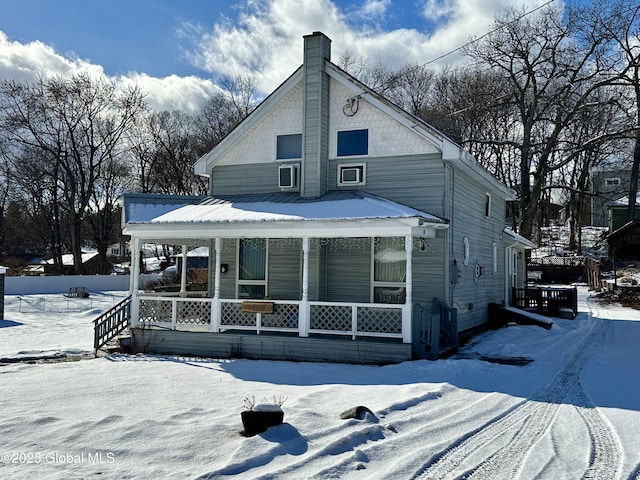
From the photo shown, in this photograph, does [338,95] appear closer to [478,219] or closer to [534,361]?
[478,219]

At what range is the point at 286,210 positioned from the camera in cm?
1352

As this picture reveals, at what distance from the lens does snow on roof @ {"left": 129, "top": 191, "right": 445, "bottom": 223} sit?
12391 millimetres

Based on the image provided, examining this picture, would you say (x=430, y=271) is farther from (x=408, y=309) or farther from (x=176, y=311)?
(x=176, y=311)

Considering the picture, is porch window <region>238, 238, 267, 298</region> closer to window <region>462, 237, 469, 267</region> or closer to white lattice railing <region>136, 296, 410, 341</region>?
white lattice railing <region>136, 296, 410, 341</region>

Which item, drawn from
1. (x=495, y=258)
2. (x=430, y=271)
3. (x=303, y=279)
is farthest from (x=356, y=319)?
(x=495, y=258)

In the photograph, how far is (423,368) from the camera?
10625mm

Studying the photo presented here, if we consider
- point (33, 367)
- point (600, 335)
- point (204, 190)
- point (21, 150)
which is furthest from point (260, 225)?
point (21, 150)

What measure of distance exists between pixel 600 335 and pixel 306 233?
9888mm

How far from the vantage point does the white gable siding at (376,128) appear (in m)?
14.1

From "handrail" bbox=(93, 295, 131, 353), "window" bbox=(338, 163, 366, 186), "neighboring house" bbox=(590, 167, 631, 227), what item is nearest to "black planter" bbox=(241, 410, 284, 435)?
"handrail" bbox=(93, 295, 131, 353)

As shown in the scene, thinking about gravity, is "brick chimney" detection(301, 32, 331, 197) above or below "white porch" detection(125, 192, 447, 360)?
above

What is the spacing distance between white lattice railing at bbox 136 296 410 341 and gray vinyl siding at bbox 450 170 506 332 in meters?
2.56

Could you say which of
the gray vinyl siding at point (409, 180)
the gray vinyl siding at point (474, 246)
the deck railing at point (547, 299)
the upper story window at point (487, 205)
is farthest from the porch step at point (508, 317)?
the gray vinyl siding at point (409, 180)

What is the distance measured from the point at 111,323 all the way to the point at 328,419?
30.1 ft
